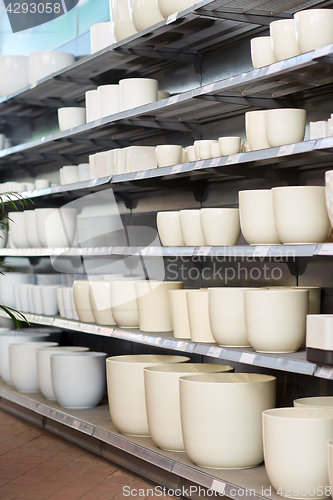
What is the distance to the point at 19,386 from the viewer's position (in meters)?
4.03

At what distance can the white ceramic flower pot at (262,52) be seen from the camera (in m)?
2.40

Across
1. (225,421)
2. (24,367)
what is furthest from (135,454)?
(24,367)

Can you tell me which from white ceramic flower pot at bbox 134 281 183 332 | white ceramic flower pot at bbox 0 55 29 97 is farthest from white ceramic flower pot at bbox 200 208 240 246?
white ceramic flower pot at bbox 0 55 29 97

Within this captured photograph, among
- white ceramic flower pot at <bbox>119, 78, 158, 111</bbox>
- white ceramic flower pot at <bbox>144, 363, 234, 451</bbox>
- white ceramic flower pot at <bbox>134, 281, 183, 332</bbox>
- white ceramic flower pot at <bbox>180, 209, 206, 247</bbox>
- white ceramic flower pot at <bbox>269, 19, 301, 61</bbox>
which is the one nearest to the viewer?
white ceramic flower pot at <bbox>269, 19, 301, 61</bbox>

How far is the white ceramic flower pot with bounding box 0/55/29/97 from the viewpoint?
183 inches

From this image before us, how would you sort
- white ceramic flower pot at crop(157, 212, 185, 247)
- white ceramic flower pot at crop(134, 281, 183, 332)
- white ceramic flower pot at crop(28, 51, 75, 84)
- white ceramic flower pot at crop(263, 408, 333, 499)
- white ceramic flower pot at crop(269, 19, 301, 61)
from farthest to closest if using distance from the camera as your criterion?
1. white ceramic flower pot at crop(28, 51, 75, 84)
2. white ceramic flower pot at crop(134, 281, 183, 332)
3. white ceramic flower pot at crop(157, 212, 185, 247)
4. white ceramic flower pot at crop(269, 19, 301, 61)
5. white ceramic flower pot at crop(263, 408, 333, 499)

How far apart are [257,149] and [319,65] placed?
1.28ft

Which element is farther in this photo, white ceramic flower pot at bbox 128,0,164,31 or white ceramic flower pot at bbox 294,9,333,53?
white ceramic flower pot at bbox 128,0,164,31

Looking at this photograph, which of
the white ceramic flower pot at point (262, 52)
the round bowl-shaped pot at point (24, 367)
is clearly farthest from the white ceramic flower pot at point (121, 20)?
the round bowl-shaped pot at point (24, 367)

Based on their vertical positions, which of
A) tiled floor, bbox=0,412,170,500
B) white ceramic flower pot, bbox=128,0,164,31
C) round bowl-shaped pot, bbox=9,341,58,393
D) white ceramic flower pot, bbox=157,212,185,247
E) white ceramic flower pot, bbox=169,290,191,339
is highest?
white ceramic flower pot, bbox=128,0,164,31

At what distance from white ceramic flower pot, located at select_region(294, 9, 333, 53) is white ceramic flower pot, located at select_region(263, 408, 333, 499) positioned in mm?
1236

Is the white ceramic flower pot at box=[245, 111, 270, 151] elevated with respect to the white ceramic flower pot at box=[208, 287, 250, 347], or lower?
elevated

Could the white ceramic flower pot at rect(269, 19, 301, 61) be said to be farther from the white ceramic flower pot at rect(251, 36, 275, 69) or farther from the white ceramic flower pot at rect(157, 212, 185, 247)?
the white ceramic flower pot at rect(157, 212, 185, 247)

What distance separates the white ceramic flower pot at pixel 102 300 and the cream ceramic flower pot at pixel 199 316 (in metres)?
0.77
